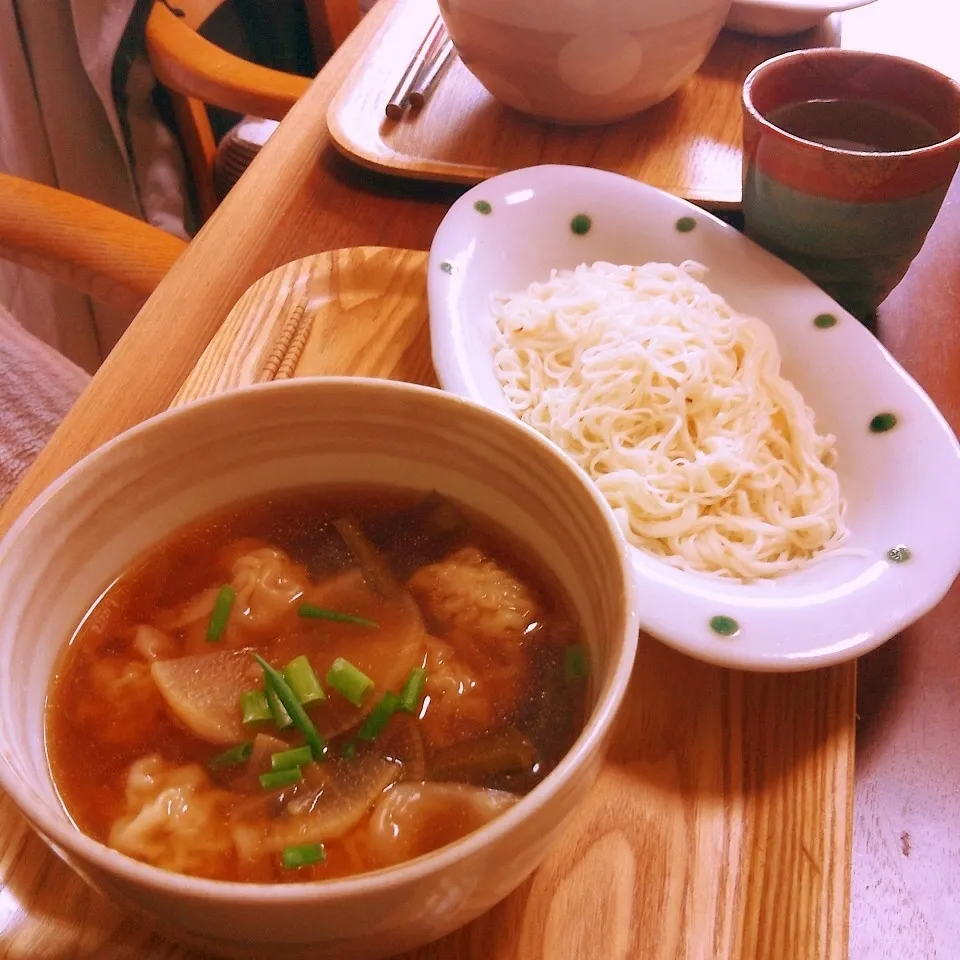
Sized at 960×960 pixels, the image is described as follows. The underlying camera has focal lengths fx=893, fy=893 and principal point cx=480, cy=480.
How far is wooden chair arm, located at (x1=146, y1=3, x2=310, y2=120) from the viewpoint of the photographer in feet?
4.78

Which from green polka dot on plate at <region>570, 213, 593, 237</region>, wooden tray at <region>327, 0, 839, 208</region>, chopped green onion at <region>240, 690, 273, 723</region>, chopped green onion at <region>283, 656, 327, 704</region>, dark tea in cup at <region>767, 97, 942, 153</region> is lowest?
green polka dot on plate at <region>570, 213, 593, 237</region>

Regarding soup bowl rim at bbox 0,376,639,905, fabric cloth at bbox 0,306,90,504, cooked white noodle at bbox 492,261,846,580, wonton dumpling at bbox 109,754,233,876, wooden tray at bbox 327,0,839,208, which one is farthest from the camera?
fabric cloth at bbox 0,306,90,504

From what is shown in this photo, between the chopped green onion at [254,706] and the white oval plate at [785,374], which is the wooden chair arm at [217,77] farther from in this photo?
the chopped green onion at [254,706]

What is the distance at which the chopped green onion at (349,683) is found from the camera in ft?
1.77

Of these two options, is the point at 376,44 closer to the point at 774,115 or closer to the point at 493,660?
the point at 774,115

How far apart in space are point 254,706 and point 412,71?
1175mm

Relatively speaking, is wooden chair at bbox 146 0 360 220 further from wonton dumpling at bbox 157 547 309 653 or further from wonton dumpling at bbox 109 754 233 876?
wonton dumpling at bbox 109 754 233 876

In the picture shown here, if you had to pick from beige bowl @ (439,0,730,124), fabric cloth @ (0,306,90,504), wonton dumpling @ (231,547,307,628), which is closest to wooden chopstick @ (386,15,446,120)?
beige bowl @ (439,0,730,124)

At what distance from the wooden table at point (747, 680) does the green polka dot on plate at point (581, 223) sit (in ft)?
0.61

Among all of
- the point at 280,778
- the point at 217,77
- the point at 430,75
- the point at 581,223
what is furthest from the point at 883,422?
the point at 217,77

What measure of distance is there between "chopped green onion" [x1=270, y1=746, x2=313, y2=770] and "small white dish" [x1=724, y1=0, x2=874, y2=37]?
1.46m

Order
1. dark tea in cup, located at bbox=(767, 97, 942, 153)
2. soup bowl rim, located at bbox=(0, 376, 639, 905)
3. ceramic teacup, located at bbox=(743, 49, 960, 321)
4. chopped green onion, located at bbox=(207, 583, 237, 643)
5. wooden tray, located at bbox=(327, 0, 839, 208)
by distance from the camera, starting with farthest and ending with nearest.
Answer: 1. wooden tray, located at bbox=(327, 0, 839, 208)
2. dark tea in cup, located at bbox=(767, 97, 942, 153)
3. ceramic teacup, located at bbox=(743, 49, 960, 321)
4. chopped green onion, located at bbox=(207, 583, 237, 643)
5. soup bowl rim, located at bbox=(0, 376, 639, 905)

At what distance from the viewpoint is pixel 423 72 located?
1.42 meters

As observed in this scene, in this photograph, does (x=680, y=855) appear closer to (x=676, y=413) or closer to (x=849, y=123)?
(x=676, y=413)
